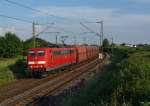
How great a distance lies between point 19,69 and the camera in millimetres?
46844

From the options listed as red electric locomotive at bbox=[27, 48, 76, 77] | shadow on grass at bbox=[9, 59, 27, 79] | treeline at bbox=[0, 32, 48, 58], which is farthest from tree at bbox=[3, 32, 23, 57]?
red electric locomotive at bbox=[27, 48, 76, 77]

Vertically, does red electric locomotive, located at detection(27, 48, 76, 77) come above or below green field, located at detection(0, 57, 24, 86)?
above

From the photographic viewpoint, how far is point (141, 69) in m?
19.3

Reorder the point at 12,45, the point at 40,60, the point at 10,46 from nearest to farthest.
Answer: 1. the point at 40,60
2. the point at 10,46
3. the point at 12,45

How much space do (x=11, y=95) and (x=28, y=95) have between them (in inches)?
43.1

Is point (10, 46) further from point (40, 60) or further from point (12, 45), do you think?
point (40, 60)

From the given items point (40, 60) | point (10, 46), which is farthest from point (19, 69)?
point (10, 46)

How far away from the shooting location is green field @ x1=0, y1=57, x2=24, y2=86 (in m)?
39.2

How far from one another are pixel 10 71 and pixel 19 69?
16.8ft

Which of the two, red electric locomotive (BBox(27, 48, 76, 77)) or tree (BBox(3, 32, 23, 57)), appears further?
tree (BBox(3, 32, 23, 57))

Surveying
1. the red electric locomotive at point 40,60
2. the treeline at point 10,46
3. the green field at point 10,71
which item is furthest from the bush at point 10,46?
the red electric locomotive at point 40,60

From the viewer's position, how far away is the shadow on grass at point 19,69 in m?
44.7

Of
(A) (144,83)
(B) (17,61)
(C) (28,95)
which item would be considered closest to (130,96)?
(A) (144,83)

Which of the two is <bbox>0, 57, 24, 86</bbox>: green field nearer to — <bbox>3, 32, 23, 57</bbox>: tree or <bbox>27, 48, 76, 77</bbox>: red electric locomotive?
<bbox>27, 48, 76, 77</bbox>: red electric locomotive
